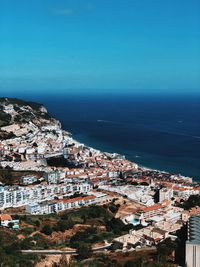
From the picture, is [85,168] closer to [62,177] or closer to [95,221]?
[62,177]

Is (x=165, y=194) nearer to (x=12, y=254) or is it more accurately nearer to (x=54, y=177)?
(x=54, y=177)

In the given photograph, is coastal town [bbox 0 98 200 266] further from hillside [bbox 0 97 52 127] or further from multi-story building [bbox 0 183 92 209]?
hillside [bbox 0 97 52 127]

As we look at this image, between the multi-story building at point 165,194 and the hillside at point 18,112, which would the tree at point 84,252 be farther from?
the hillside at point 18,112

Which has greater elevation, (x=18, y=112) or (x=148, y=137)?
(x=18, y=112)

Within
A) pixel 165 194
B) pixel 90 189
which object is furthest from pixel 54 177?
pixel 165 194

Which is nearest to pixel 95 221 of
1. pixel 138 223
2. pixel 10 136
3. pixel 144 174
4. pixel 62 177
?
pixel 138 223

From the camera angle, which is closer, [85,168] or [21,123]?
[85,168]

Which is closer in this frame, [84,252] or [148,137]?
[84,252]

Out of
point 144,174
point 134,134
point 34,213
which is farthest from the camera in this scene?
point 134,134

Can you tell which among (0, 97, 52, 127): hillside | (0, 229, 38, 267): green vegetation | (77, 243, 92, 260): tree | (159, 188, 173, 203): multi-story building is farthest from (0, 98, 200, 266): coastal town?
(0, 97, 52, 127): hillside
